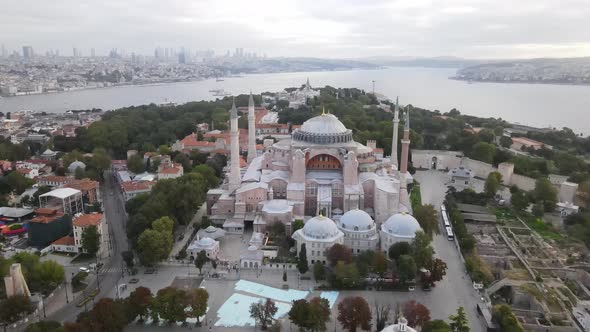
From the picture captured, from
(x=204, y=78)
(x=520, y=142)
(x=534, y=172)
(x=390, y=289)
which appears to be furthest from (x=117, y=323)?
(x=204, y=78)

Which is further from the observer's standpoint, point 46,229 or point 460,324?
point 46,229

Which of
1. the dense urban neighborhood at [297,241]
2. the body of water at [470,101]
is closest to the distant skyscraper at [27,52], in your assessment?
the body of water at [470,101]

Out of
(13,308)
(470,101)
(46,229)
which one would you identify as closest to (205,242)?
(13,308)

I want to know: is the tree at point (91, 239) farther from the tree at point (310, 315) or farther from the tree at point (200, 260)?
the tree at point (310, 315)

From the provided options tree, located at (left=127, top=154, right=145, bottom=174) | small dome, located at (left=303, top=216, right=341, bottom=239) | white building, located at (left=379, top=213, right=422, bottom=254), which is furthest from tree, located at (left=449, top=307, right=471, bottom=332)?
tree, located at (left=127, top=154, right=145, bottom=174)

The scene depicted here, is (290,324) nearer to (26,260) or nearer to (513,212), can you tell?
(26,260)

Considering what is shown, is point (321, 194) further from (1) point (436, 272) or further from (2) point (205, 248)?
(1) point (436, 272)
